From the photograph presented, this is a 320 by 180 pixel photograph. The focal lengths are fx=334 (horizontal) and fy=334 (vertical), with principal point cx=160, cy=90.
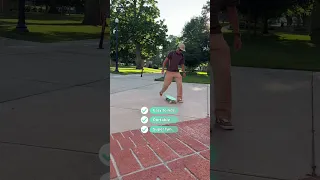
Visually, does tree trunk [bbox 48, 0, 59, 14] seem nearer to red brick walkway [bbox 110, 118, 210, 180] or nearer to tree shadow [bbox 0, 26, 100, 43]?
tree shadow [bbox 0, 26, 100, 43]

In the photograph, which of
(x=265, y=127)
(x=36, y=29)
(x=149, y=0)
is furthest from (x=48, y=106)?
(x=149, y=0)

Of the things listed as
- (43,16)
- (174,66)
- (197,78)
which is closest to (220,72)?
(197,78)

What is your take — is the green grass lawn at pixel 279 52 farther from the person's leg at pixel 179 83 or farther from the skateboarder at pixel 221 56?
the person's leg at pixel 179 83

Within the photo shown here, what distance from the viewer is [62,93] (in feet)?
15.6

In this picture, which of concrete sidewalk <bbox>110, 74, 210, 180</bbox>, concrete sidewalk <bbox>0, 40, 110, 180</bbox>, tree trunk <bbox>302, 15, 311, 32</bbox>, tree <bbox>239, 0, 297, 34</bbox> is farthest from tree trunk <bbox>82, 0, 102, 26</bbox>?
tree trunk <bbox>302, 15, 311, 32</bbox>

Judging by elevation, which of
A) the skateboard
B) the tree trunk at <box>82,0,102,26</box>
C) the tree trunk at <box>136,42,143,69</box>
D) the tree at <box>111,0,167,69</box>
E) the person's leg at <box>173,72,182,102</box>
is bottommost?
the skateboard

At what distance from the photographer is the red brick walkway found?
184cm

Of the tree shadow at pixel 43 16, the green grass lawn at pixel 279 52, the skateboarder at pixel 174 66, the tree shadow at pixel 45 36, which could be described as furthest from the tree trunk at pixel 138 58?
the green grass lawn at pixel 279 52

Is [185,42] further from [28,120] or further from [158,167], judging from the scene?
[28,120]

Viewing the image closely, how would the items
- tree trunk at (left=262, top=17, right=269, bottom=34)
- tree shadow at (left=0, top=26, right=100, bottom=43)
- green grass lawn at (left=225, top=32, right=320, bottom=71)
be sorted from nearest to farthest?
tree shadow at (left=0, top=26, right=100, bottom=43), tree trunk at (left=262, top=17, right=269, bottom=34), green grass lawn at (left=225, top=32, right=320, bottom=71)

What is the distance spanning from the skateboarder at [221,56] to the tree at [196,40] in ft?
0.45

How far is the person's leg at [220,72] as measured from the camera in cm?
211

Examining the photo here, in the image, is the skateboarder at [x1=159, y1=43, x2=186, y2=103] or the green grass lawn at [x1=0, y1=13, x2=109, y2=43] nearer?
the skateboarder at [x1=159, y1=43, x2=186, y2=103]

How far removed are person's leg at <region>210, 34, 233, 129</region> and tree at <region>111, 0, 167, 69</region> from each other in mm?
425
